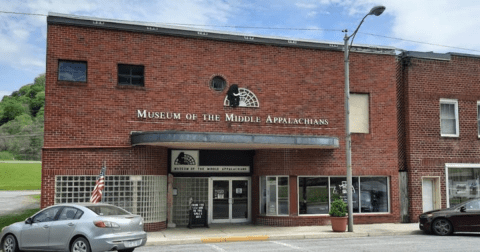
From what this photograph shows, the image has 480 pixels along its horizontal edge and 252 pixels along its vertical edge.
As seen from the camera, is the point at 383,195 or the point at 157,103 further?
the point at 383,195

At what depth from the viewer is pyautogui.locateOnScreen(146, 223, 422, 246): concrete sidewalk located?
1634 centimetres

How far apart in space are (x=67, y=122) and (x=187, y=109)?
175 inches

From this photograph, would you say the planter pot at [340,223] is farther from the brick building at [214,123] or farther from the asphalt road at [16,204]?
the asphalt road at [16,204]

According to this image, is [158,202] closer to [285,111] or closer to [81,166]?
[81,166]

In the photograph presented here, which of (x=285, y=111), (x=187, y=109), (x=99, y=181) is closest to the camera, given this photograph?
(x=99, y=181)

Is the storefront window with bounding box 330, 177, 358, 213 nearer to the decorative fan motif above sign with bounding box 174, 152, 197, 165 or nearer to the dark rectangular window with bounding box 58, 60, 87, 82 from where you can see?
the decorative fan motif above sign with bounding box 174, 152, 197, 165

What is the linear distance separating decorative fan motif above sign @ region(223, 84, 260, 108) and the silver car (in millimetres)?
8244

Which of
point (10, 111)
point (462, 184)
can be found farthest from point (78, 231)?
point (10, 111)

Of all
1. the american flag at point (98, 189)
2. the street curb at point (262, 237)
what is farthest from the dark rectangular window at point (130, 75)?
the street curb at point (262, 237)

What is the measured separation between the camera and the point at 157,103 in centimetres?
1869

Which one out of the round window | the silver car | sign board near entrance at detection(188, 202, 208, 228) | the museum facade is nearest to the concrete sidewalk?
sign board near entrance at detection(188, 202, 208, 228)

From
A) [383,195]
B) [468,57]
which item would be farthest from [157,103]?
[468,57]

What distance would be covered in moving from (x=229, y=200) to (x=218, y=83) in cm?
502

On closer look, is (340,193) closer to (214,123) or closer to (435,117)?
(435,117)
